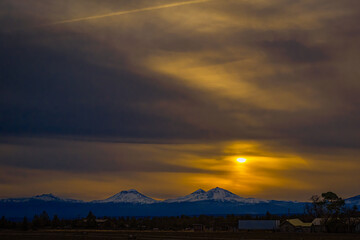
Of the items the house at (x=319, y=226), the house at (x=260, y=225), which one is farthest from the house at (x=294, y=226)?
the house at (x=260, y=225)

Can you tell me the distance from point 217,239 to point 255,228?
281ft

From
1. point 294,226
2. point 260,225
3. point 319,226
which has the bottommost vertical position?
point 319,226

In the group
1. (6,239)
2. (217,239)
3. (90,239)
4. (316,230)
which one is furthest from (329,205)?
(6,239)

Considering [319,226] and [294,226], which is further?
[294,226]

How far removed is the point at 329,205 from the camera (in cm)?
17150

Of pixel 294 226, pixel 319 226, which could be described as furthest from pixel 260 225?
pixel 319 226

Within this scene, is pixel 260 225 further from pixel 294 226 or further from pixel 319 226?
pixel 319 226

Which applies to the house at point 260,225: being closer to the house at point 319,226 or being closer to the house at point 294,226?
the house at point 294,226

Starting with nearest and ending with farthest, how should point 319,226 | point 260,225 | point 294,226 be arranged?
point 319,226 < point 294,226 < point 260,225

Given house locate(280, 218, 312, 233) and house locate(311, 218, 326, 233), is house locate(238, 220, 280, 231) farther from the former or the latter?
house locate(311, 218, 326, 233)

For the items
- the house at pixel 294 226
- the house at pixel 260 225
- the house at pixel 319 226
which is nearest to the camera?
the house at pixel 319 226

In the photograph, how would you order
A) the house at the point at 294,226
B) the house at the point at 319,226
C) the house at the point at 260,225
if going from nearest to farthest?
the house at the point at 319,226, the house at the point at 294,226, the house at the point at 260,225

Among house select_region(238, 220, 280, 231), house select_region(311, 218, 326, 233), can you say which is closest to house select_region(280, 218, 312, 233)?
house select_region(311, 218, 326, 233)

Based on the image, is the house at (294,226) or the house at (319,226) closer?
the house at (319,226)
